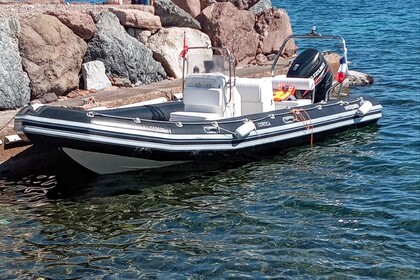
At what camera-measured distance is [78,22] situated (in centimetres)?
1166

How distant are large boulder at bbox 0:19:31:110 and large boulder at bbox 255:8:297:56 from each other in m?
6.35

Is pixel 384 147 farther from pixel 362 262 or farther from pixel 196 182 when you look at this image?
pixel 362 262

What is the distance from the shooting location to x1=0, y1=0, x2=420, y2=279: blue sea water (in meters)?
6.44

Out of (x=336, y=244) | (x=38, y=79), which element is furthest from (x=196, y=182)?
(x=38, y=79)

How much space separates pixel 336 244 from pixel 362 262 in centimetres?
48

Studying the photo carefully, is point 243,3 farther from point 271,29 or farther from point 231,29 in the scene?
point 231,29

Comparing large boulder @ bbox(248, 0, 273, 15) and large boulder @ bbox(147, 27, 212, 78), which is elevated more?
large boulder @ bbox(248, 0, 273, 15)

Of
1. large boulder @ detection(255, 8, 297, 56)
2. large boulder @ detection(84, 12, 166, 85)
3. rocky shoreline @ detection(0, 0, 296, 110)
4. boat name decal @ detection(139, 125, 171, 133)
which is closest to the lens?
boat name decal @ detection(139, 125, 171, 133)

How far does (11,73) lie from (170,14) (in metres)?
4.42

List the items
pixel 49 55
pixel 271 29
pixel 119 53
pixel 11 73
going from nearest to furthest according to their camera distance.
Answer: pixel 11 73
pixel 49 55
pixel 119 53
pixel 271 29

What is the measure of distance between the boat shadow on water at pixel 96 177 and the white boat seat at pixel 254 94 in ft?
2.32

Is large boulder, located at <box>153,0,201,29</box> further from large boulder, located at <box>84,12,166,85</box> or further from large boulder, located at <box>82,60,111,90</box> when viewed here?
large boulder, located at <box>82,60,111,90</box>

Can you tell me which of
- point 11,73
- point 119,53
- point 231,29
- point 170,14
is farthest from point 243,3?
point 11,73

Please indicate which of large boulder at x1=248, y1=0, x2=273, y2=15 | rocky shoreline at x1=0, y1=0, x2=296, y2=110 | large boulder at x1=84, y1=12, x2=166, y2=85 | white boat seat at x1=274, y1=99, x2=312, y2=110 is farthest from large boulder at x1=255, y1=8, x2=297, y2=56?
white boat seat at x1=274, y1=99, x2=312, y2=110
